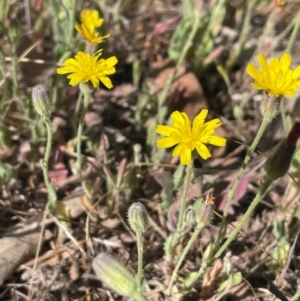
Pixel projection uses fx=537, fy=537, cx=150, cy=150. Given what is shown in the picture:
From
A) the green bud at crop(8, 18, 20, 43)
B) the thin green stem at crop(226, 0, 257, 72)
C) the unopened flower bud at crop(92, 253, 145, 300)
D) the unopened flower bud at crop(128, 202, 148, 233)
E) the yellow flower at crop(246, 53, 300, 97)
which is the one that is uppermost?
the yellow flower at crop(246, 53, 300, 97)

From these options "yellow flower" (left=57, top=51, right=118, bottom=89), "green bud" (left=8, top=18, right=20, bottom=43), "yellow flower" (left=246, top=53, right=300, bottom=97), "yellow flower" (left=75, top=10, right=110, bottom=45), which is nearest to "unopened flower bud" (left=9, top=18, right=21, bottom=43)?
"green bud" (left=8, top=18, right=20, bottom=43)

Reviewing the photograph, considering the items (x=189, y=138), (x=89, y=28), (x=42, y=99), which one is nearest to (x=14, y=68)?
(x=89, y=28)

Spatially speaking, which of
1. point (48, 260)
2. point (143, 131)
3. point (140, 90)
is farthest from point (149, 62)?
point (48, 260)

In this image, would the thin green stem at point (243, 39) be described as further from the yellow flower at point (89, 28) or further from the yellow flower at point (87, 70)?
the yellow flower at point (87, 70)

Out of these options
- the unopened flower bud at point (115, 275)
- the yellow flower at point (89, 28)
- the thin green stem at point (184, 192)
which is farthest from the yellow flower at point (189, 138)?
the yellow flower at point (89, 28)

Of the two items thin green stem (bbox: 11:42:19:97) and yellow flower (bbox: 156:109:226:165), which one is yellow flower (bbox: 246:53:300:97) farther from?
thin green stem (bbox: 11:42:19:97)

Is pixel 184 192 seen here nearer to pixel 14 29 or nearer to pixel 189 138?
pixel 189 138
